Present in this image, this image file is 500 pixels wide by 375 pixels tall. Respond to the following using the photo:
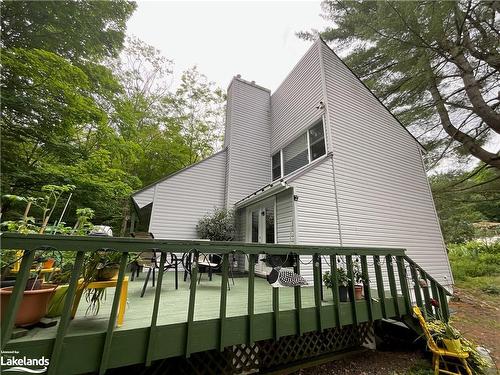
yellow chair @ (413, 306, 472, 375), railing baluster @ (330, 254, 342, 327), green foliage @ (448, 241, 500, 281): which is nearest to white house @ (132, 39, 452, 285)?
railing baluster @ (330, 254, 342, 327)

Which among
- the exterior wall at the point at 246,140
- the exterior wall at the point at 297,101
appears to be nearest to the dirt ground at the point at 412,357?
the exterior wall at the point at 246,140

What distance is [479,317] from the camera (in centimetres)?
552

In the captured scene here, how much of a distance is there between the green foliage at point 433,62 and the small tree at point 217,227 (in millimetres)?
7415

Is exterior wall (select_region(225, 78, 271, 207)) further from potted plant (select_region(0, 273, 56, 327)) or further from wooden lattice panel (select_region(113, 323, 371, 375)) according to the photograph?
potted plant (select_region(0, 273, 56, 327))

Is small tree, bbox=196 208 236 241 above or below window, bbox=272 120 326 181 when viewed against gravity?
below

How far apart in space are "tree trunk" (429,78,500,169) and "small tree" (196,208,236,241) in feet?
→ 27.0

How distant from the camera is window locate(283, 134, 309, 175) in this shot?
7.51m

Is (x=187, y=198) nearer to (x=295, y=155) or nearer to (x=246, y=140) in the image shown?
(x=246, y=140)

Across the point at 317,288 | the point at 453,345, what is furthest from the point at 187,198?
the point at 453,345

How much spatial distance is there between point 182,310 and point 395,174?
7866 mm

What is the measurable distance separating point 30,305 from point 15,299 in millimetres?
334

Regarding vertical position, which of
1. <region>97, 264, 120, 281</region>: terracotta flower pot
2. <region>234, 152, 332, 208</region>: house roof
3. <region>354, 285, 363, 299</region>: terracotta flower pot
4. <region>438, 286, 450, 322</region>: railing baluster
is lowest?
<region>438, 286, 450, 322</region>: railing baluster

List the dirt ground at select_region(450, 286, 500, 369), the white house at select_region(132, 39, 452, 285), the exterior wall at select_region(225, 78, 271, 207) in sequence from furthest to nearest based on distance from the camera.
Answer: the exterior wall at select_region(225, 78, 271, 207) < the white house at select_region(132, 39, 452, 285) < the dirt ground at select_region(450, 286, 500, 369)

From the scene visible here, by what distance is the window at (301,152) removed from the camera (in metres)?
6.93
